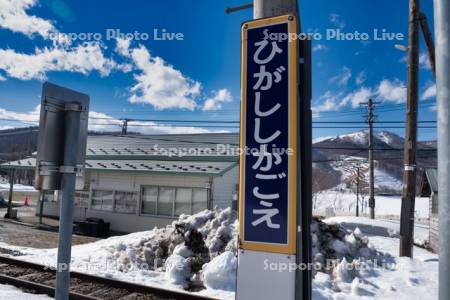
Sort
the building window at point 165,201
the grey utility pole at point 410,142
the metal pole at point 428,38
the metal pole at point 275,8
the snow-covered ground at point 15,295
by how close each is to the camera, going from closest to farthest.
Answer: the metal pole at point 275,8, the snow-covered ground at point 15,295, the metal pole at point 428,38, the grey utility pole at point 410,142, the building window at point 165,201

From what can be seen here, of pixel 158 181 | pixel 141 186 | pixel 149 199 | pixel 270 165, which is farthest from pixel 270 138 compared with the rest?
pixel 141 186

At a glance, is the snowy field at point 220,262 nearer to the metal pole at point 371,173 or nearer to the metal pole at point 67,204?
the metal pole at point 67,204

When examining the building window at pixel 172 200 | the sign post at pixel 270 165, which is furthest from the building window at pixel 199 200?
the sign post at pixel 270 165

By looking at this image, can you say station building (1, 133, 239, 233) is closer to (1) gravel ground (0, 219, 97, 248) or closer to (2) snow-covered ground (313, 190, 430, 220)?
(1) gravel ground (0, 219, 97, 248)

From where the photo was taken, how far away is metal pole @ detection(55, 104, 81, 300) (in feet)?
7.13

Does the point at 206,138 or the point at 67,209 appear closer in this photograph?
the point at 67,209

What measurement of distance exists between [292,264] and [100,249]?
1123 centimetres

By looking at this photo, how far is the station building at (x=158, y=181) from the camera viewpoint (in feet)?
60.5

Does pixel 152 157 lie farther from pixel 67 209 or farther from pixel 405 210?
pixel 67 209

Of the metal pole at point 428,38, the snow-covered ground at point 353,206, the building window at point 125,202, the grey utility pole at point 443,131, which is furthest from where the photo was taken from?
the snow-covered ground at point 353,206

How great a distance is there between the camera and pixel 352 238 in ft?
38.5

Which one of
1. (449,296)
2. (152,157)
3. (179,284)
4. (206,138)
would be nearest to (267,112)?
(449,296)

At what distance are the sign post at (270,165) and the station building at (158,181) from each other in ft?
49.3

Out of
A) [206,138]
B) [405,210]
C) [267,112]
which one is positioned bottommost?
[405,210]
